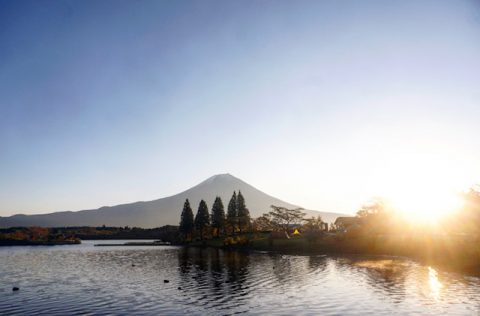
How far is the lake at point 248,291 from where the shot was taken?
2936cm

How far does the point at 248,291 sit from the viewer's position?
36625 mm

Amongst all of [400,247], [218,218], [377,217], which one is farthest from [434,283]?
[218,218]

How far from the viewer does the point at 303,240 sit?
87.8 meters

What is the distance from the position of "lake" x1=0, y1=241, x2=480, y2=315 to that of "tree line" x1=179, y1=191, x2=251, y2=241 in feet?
220

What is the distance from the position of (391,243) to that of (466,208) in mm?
16522

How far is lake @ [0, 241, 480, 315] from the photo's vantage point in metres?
29.4

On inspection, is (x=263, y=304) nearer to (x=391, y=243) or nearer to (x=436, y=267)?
(x=436, y=267)

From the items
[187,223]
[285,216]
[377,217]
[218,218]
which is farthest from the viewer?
[187,223]

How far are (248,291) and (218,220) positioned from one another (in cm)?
8940

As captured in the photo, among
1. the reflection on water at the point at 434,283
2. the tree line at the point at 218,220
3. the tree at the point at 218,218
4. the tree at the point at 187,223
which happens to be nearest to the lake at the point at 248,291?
the reflection on water at the point at 434,283

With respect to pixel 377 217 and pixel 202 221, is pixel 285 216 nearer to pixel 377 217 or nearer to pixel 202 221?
pixel 202 221

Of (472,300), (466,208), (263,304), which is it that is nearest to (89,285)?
(263,304)

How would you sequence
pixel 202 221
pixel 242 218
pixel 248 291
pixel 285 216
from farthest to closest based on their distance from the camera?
pixel 202 221
pixel 285 216
pixel 242 218
pixel 248 291

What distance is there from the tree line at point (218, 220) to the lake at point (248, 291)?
67.1 m
